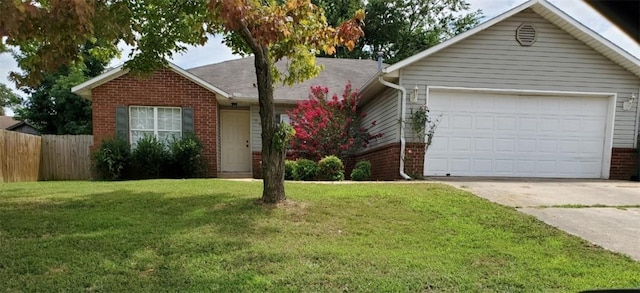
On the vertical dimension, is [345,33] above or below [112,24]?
above

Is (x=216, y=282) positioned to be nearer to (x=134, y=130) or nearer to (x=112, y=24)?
(x=112, y=24)

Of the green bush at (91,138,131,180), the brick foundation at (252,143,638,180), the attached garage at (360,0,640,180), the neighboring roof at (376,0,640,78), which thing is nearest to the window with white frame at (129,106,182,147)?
the green bush at (91,138,131,180)

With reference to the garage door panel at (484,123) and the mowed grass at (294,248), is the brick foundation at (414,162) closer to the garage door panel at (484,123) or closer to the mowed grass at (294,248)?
the garage door panel at (484,123)

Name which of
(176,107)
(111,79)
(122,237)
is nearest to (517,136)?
(122,237)

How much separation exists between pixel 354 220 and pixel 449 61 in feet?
20.2

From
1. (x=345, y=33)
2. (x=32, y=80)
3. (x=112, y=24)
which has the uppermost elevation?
(x=345, y=33)

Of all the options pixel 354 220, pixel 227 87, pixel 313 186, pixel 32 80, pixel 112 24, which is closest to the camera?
pixel 112 24

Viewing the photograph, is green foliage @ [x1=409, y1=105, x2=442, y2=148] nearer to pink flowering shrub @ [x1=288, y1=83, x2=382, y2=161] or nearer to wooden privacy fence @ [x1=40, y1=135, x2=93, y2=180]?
pink flowering shrub @ [x1=288, y1=83, x2=382, y2=161]

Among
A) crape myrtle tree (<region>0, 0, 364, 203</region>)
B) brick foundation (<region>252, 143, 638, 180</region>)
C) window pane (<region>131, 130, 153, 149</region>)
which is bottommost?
brick foundation (<region>252, 143, 638, 180</region>)

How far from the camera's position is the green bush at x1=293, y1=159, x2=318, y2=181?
10039 millimetres

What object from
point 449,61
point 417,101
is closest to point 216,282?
point 417,101

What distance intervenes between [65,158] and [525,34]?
1410 centimetres

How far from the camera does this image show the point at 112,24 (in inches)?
157

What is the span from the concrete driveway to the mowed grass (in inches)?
13.7
